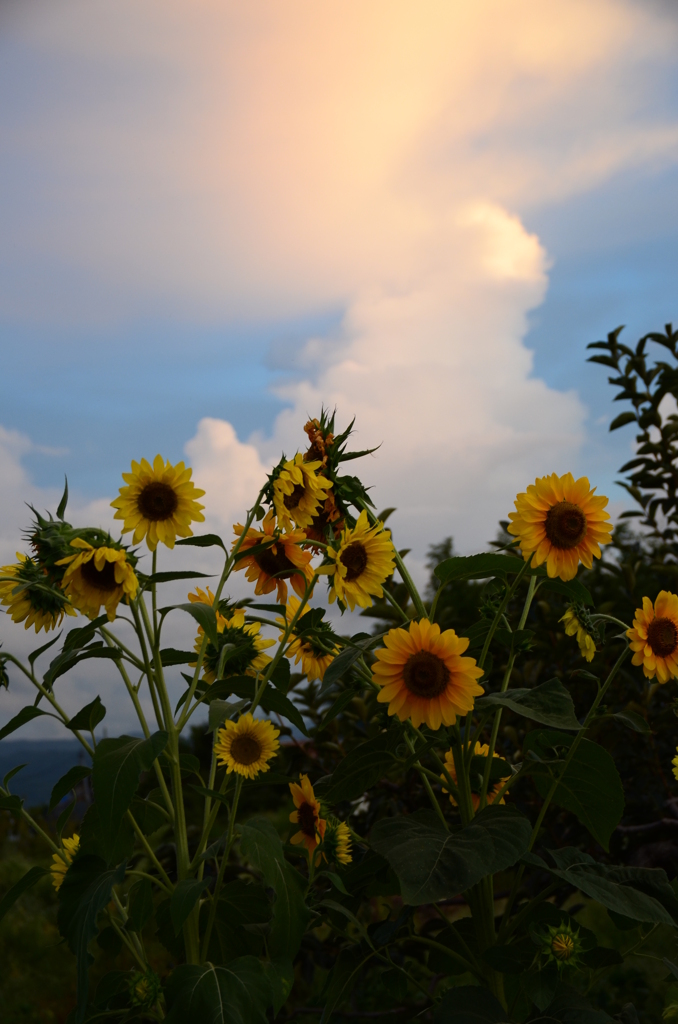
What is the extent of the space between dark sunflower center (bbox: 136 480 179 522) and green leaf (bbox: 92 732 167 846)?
0.33m

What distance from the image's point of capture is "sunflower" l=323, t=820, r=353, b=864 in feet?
4.33

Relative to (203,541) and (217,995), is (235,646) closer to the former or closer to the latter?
(203,541)

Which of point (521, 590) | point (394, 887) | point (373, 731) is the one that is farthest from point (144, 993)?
point (521, 590)

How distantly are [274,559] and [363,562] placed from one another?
8.9 inches

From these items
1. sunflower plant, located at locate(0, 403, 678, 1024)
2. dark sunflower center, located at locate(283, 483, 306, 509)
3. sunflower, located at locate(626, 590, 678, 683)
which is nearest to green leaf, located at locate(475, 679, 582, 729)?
sunflower plant, located at locate(0, 403, 678, 1024)

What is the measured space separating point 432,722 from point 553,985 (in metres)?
0.42

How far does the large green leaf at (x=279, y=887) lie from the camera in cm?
111

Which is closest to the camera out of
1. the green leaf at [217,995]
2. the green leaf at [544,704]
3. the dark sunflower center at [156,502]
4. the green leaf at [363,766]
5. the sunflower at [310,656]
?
the green leaf at [217,995]

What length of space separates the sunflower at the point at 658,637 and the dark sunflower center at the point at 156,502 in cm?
79

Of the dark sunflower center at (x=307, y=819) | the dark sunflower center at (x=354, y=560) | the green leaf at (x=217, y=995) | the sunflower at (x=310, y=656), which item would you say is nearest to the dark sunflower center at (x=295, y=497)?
the dark sunflower center at (x=354, y=560)

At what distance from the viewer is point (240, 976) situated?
109cm

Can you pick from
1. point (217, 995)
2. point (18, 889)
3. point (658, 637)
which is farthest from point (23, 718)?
point (658, 637)

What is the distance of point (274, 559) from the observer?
1461 mm

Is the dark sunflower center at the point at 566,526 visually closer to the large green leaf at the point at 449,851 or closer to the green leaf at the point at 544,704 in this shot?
the green leaf at the point at 544,704
